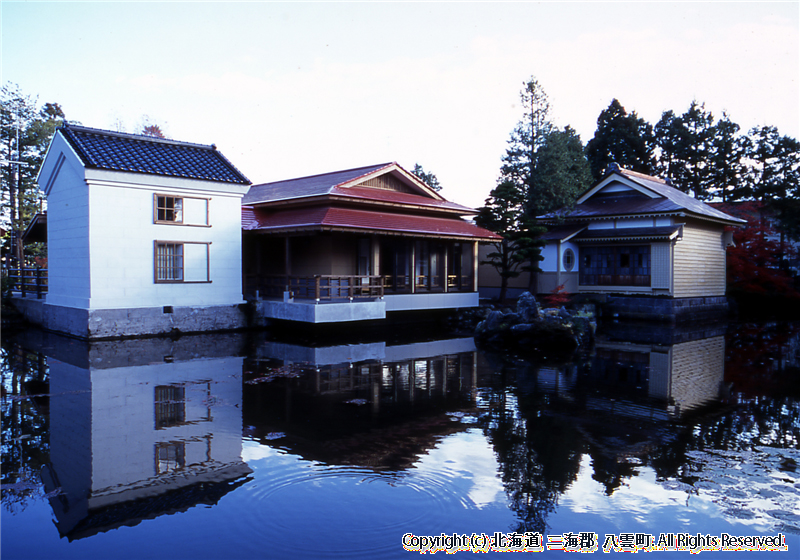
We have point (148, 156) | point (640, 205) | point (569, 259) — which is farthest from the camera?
point (569, 259)

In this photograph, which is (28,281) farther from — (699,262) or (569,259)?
(699,262)

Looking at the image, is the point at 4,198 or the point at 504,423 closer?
the point at 504,423

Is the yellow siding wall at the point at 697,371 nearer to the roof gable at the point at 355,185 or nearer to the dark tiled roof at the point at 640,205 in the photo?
the dark tiled roof at the point at 640,205

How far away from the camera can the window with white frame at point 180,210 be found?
18000mm

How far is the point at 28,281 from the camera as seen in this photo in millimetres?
22656

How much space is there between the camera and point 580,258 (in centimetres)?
2909

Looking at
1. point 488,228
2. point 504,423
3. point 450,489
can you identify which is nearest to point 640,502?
point 450,489

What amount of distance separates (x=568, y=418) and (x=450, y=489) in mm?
3469

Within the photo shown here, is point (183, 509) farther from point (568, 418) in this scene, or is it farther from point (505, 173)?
point (505, 173)

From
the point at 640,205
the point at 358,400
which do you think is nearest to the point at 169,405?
the point at 358,400

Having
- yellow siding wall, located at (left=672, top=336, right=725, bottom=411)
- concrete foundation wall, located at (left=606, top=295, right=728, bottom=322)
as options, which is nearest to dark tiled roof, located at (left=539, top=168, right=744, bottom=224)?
concrete foundation wall, located at (left=606, top=295, right=728, bottom=322)

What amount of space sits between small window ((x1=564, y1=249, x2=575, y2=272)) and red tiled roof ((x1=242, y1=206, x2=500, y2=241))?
20.0 ft

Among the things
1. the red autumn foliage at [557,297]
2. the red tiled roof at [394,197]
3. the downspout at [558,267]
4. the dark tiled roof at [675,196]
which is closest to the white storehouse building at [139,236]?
the red tiled roof at [394,197]

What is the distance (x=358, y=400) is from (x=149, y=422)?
319 cm
